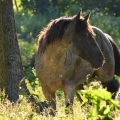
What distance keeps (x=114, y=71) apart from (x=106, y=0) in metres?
15.8

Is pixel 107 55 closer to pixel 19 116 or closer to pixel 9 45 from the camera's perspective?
pixel 9 45

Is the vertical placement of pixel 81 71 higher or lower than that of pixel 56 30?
lower

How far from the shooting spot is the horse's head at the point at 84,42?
4.25 meters

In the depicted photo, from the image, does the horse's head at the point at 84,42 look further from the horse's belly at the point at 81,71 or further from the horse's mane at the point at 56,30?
the horse's belly at the point at 81,71

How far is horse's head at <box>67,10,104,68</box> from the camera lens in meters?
4.25

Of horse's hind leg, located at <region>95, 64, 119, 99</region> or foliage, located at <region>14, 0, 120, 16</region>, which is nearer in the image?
horse's hind leg, located at <region>95, 64, 119, 99</region>

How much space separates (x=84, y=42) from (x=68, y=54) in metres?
0.76

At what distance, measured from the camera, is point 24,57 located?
49.7 ft

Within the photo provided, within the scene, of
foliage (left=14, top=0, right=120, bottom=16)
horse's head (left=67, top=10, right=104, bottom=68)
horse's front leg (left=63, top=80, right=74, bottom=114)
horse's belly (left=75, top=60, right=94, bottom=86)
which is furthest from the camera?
foliage (left=14, top=0, right=120, bottom=16)

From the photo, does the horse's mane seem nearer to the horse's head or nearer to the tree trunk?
the horse's head

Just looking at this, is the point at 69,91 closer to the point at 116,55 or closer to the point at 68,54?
the point at 68,54

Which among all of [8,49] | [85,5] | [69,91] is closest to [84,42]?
[69,91]

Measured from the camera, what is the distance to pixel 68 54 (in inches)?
195

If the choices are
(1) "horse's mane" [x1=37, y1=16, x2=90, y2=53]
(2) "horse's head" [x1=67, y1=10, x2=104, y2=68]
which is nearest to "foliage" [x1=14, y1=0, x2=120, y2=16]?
(1) "horse's mane" [x1=37, y1=16, x2=90, y2=53]
